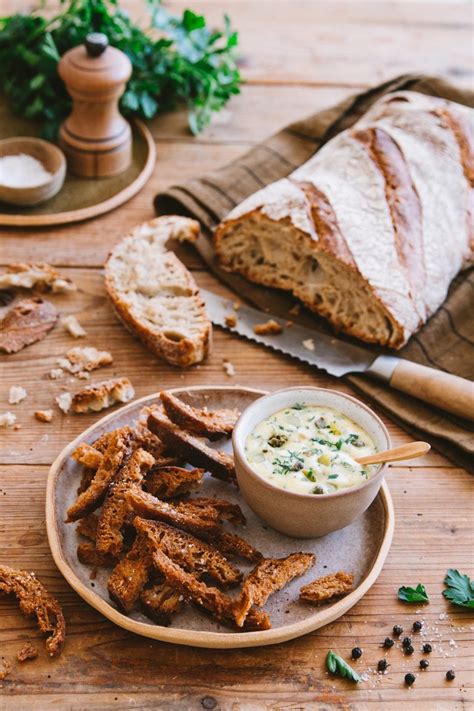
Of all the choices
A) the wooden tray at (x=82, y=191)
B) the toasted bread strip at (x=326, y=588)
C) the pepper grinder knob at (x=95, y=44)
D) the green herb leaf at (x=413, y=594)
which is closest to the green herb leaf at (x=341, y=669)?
the toasted bread strip at (x=326, y=588)

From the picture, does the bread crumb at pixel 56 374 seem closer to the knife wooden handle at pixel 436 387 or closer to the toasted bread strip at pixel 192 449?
the toasted bread strip at pixel 192 449

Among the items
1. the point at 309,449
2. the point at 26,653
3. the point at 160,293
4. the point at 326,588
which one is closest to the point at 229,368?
the point at 160,293

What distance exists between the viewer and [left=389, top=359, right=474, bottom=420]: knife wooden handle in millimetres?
2865

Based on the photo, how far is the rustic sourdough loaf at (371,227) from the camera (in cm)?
314

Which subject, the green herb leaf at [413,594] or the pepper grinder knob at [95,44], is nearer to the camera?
the green herb leaf at [413,594]

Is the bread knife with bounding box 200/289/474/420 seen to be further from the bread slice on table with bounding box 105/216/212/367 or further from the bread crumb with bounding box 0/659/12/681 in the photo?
the bread crumb with bounding box 0/659/12/681

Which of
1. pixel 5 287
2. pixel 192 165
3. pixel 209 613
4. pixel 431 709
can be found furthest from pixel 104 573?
pixel 192 165

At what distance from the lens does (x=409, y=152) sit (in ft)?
11.4

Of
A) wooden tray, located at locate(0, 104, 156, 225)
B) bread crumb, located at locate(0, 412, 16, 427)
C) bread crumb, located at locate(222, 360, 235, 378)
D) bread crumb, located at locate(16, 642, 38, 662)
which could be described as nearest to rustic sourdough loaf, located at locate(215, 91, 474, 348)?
bread crumb, located at locate(222, 360, 235, 378)

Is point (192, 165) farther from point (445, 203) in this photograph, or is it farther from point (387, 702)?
point (387, 702)

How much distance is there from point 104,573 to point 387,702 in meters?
0.78

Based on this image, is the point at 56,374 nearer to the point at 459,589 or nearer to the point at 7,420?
the point at 7,420

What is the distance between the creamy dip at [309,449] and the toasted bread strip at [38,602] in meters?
0.63

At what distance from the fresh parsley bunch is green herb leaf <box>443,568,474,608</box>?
2.64 metres
